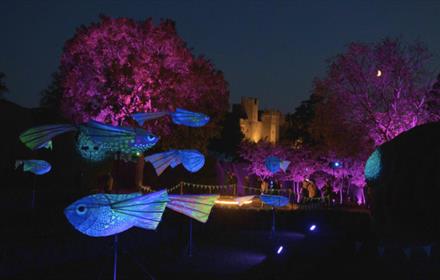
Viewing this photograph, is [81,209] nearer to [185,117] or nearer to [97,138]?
[97,138]

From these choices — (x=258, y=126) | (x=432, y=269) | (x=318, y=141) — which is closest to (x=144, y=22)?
(x=318, y=141)

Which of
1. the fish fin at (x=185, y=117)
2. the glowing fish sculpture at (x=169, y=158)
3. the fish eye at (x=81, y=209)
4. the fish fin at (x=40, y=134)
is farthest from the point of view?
the glowing fish sculpture at (x=169, y=158)

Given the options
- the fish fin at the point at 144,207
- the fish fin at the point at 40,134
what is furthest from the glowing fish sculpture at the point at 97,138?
the fish fin at the point at 144,207

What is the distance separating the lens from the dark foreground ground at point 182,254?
9.27 meters

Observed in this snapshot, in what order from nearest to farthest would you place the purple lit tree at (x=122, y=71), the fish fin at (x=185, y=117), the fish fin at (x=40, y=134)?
the fish fin at (x=40, y=134) < the fish fin at (x=185, y=117) < the purple lit tree at (x=122, y=71)

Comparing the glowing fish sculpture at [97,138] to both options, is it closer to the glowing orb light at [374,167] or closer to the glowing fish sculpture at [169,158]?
the glowing fish sculpture at [169,158]

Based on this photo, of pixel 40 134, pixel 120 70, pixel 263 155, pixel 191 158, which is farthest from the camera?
pixel 263 155

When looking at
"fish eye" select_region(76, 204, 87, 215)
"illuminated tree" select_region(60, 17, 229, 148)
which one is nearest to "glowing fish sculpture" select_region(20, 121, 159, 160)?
"fish eye" select_region(76, 204, 87, 215)

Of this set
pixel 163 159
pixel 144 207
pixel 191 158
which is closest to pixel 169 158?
pixel 163 159

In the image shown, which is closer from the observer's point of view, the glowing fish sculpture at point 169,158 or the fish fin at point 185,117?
the fish fin at point 185,117

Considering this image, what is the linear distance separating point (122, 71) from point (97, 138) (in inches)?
586

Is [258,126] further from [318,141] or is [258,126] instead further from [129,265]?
[129,265]

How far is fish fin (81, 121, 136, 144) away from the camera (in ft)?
23.1

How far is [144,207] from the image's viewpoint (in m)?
6.80
